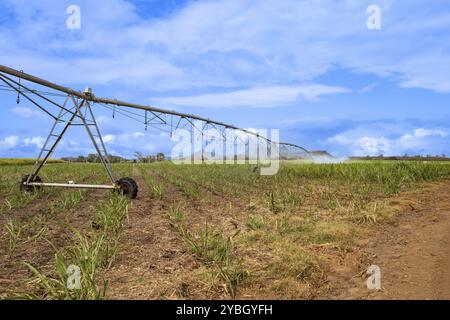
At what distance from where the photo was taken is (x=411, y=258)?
5.66 metres

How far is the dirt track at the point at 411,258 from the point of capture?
4367mm

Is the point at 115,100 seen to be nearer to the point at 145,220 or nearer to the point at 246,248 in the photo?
the point at 145,220

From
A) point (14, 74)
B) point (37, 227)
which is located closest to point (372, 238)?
point (37, 227)

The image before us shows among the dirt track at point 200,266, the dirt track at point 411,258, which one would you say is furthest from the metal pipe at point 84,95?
the dirt track at point 411,258

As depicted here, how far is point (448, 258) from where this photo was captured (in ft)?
18.6

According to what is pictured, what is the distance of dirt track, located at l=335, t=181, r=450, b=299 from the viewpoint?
437cm
